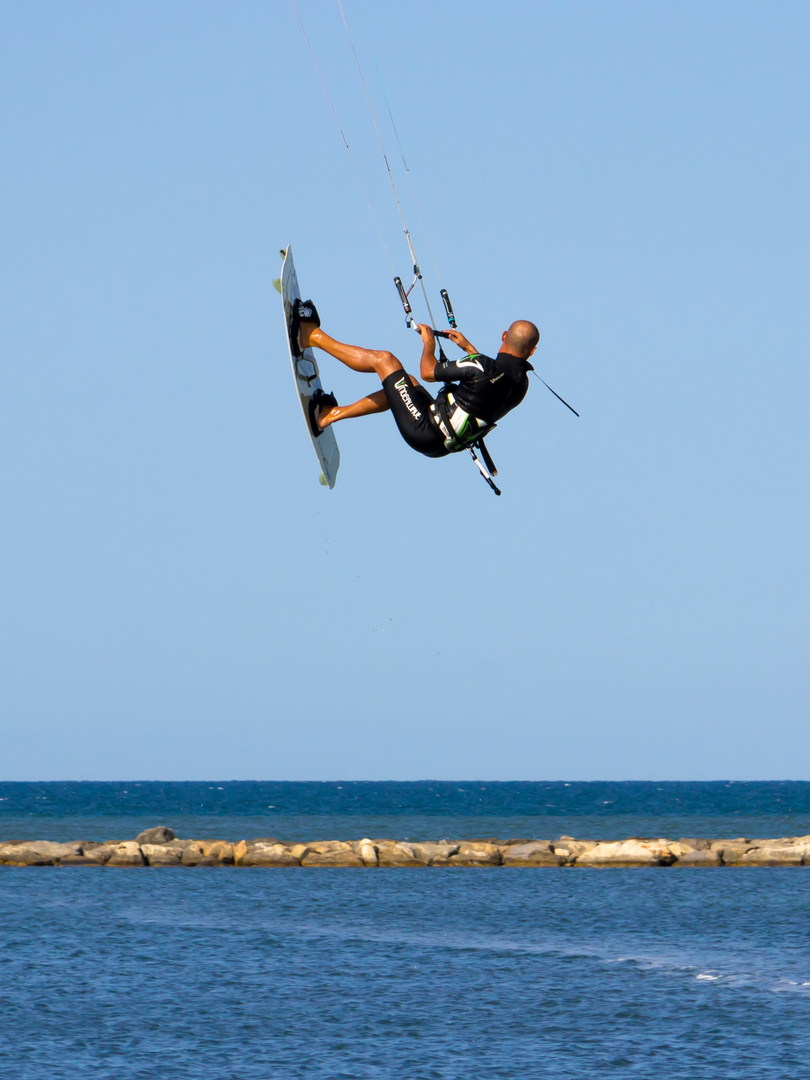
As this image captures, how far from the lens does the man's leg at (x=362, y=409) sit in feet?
47.6

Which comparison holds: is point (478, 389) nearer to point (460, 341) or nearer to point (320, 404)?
point (460, 341)

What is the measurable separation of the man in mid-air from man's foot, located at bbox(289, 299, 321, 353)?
1.64 m

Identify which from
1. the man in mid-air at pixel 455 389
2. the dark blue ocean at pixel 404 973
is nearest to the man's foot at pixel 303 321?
the man in mid-air at pixel 455 389

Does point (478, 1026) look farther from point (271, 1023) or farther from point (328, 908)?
point (328, 908)

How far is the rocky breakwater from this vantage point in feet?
164

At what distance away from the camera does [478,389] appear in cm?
1316

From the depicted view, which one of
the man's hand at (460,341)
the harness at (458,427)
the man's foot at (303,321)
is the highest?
the man's foot at (303,321)

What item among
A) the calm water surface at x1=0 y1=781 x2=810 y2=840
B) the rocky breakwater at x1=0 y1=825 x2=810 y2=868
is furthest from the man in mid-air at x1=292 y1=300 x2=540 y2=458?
the calm water surface at x1=0 y1=781 x2=810 y2=840

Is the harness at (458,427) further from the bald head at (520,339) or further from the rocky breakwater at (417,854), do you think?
the rocky breakwater at (417,854)

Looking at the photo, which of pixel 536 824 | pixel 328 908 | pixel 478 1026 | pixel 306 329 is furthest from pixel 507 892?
pixel 536 824

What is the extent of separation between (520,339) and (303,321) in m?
3.46

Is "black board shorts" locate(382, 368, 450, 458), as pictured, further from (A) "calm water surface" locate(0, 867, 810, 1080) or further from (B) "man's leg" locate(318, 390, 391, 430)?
(A) "calm water surface" locate(0, 867, 810, 1080)

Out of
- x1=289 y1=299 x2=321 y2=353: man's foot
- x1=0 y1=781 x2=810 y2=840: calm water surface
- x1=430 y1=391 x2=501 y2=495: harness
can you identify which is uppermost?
x1=289 y1=299 x2=321 y2=353: man's foot

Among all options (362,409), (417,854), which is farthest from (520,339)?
(417,854)
